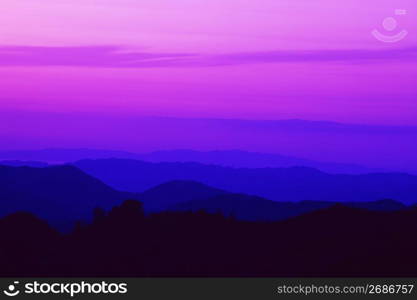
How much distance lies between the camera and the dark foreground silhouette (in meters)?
30.5

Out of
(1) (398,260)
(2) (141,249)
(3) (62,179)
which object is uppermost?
(3) (62,179)

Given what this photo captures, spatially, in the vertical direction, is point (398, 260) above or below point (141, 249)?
below

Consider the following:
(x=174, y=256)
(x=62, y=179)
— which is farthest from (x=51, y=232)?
(x=174, y=256)

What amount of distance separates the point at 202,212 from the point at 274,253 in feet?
13.8

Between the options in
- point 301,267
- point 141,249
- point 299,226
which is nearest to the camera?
point 301,267

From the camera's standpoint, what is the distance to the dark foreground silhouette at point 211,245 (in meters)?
30.5

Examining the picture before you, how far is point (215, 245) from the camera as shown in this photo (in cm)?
3316

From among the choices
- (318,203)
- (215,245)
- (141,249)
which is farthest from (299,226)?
(141,249)

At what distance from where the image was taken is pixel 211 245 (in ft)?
109

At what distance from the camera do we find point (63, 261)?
1243 inches

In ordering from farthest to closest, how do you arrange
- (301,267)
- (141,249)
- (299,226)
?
(299,226), (141,249), (301,267)

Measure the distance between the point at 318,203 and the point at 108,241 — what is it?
9.08 m

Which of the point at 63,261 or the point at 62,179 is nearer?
the point at 63,261

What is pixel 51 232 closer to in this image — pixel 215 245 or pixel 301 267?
pixel 215 245
